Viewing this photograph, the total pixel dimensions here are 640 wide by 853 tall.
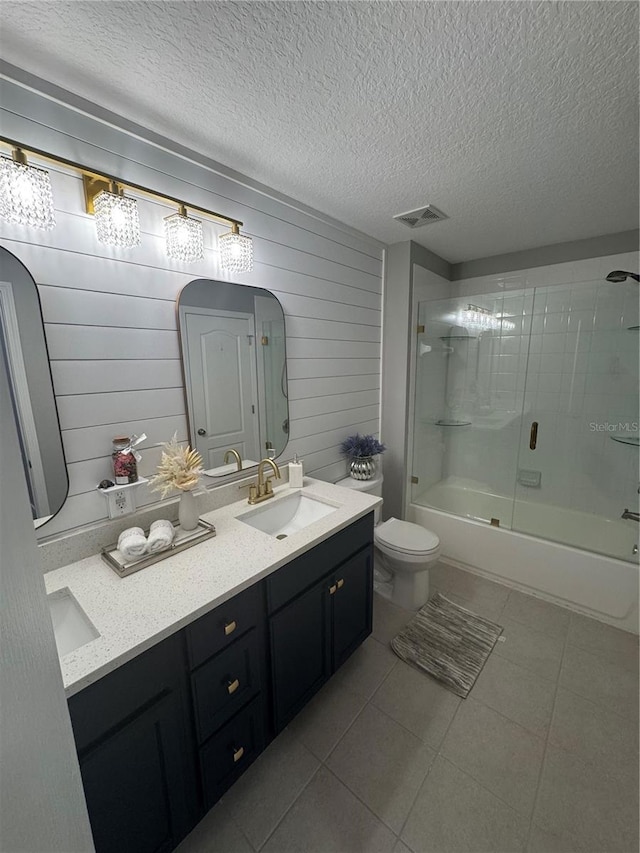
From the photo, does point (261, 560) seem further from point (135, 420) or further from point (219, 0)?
point (219, 0)

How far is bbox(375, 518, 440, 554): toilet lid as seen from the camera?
219 cm

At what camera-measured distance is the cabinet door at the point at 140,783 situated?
35.4 inches

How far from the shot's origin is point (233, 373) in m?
1.75

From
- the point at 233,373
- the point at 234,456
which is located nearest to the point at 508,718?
the point at 234,456

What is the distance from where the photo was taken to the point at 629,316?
2465mm

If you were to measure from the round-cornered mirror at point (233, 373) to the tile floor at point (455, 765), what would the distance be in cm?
125

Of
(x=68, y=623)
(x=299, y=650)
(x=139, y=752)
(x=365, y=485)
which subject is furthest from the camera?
(x=365, y=485)

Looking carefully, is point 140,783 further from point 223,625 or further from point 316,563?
point 316,563

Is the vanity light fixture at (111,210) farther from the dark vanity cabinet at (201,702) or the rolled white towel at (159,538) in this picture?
the dark vanity cabinet at (201,702)

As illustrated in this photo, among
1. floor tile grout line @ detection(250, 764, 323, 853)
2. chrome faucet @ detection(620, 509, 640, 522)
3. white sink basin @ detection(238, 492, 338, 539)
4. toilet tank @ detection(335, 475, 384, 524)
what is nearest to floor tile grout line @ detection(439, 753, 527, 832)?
floor tile grout line @ detection(250, 764, 323, 853)

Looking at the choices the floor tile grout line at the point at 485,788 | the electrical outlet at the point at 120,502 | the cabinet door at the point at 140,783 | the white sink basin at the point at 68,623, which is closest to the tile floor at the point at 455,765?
the floor tile grout line at the point at 485,788

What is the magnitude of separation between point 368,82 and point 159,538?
1659 mm

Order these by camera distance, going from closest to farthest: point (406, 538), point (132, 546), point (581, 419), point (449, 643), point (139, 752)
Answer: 1. point (139, 752)
2. point (132, 546)
3. point (449, 643)
4. point (406, 538)
5. point (581, 419)

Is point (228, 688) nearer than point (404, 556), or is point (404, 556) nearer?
point (228, 688)
